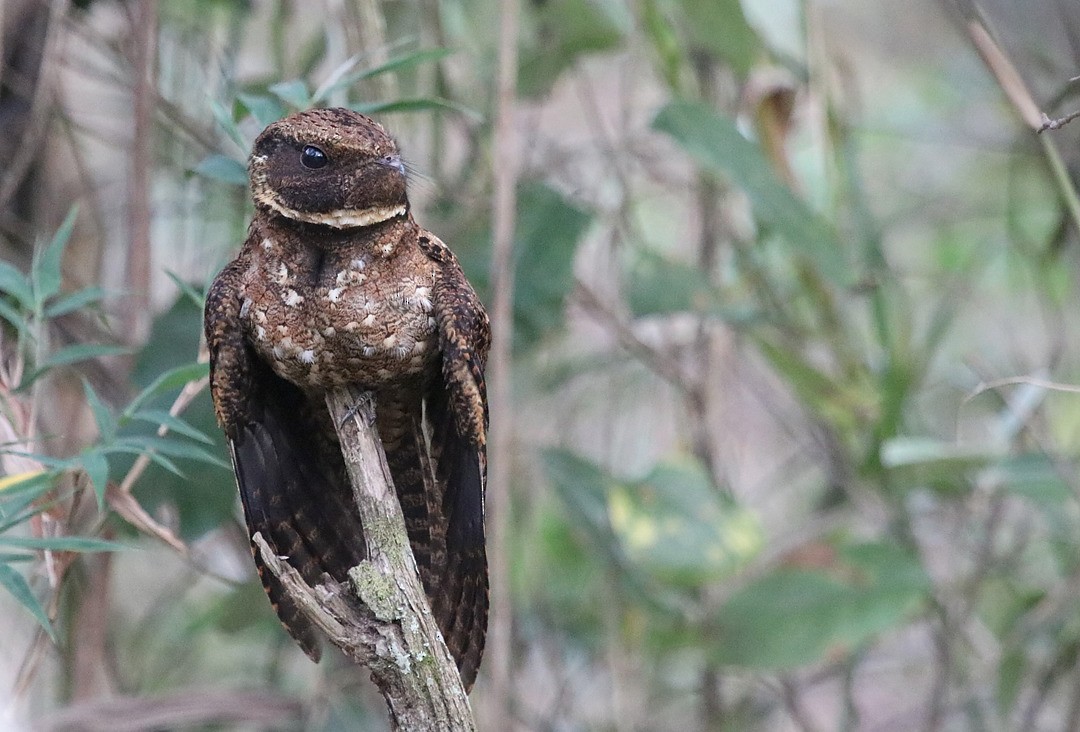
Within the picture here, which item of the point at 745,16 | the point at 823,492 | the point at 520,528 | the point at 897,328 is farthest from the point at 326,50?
the point at 823,492

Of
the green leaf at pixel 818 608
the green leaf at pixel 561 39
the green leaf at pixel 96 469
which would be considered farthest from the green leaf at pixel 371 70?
the green leaf at pixel 818 608

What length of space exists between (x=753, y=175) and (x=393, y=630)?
58.3 inches

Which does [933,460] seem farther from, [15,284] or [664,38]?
[15,284]

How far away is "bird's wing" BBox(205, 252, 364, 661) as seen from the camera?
202 cm

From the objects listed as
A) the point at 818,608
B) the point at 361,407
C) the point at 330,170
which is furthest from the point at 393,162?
the point at 818,608

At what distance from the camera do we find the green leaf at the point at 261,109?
83.6 inches

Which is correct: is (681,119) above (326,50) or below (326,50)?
below

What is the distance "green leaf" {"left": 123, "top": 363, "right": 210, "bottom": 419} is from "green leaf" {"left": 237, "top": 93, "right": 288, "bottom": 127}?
17.7 inches

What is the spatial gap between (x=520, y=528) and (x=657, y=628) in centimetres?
56

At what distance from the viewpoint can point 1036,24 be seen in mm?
2203

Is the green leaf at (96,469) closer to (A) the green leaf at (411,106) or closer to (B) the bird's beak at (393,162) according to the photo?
(B) the bird's beak at (393,162)

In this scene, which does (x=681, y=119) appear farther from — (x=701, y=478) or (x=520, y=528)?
(x=520, y=528)

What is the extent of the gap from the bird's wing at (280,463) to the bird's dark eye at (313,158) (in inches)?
9.0

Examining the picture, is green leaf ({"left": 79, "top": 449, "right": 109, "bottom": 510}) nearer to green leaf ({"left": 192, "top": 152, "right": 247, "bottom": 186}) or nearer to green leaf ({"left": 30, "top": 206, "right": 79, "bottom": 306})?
green leaf ({"left": 30, "top": 206, "right": 79, "bottom": 306})
